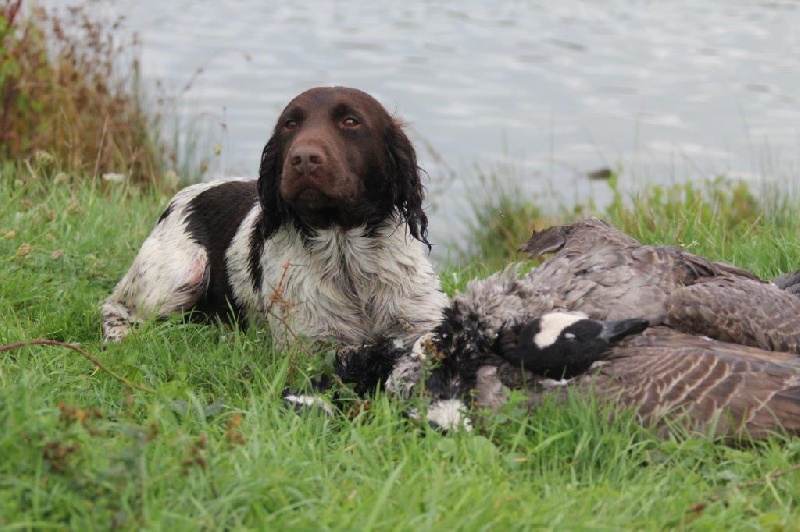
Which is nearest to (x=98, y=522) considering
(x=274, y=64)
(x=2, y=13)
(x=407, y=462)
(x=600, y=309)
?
(x=407, y=462)

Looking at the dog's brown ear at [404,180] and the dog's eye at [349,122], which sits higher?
the dog's eye at [349,122]

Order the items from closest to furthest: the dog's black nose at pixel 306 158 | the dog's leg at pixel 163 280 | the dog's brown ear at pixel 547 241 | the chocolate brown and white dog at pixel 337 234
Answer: the dog's black nose at pixel 306 158 < the chocolate brown and white dog at pixel 337 234 < the dog's brown ear at pixel 547 241 < the dog's leg at pixel 163 280

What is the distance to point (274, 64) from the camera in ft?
40.5

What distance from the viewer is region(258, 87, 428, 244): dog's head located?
440 centimetres

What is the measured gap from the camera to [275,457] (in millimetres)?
3312

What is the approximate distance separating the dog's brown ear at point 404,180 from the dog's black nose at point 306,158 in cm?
53

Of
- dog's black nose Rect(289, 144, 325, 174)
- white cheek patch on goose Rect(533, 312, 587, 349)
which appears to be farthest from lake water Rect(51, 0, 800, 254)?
white cheek patch on goose Rect(533, 312, 587, 349)

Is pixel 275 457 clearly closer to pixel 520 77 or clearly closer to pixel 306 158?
pixel 306 158

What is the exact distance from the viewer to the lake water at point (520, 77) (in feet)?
32.8

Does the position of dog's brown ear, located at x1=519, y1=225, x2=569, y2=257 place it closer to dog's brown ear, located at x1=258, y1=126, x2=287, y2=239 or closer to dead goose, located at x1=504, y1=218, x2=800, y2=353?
dead goose, located at x1=504, y1=218, x2=800, y2=353

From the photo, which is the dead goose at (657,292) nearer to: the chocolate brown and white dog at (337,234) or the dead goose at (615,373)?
the dead goose at (615,373)

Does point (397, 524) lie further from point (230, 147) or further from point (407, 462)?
point (230, 147)

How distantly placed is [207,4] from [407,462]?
40.2 ft

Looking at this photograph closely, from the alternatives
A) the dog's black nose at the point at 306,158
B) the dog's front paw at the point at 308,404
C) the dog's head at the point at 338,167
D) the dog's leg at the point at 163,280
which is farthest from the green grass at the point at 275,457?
the dog's black nose at the point at 306,158
